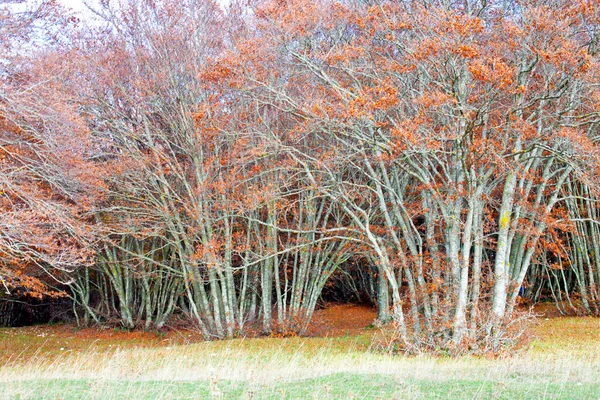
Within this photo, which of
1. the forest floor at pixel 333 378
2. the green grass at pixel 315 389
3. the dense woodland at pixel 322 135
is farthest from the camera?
the dense woodland at pixel 322 135

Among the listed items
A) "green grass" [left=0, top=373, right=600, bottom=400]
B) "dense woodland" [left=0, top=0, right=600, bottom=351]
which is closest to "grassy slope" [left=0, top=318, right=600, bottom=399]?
"green grass" [left=0, top=373, right=600, bottom=400]

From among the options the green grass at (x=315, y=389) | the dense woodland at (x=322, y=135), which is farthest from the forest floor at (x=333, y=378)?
the dense woodland at (x=322, y=135)

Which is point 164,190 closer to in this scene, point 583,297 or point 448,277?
point 448,277

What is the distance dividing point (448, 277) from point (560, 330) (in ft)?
13.6

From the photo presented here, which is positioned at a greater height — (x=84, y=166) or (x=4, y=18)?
(x=4, y=18)

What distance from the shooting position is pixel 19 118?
33.3ft

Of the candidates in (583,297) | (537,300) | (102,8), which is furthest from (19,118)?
(537,300)

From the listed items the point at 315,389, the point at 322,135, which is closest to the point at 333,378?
the point at 315,389

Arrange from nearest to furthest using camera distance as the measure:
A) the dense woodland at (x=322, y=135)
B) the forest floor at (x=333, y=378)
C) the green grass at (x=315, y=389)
Answer: the green grass at (x=315, y=389) < the forest floor at (x=333, y=378) < the dense woodland at (x=322, y=135)

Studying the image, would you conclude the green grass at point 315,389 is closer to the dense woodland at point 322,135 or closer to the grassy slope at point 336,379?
the grassy slope at point 336,379

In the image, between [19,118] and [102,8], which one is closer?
[19,118]

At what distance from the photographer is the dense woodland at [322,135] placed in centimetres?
978

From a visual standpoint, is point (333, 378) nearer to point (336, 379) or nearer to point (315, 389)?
point (336, 379)

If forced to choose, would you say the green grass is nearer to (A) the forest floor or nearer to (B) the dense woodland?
(A) the forest floor
